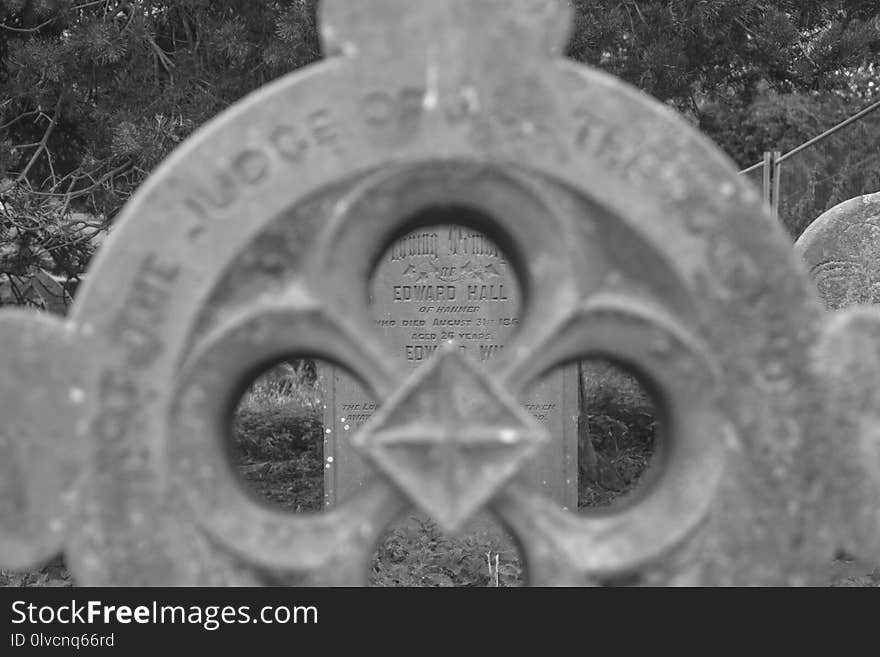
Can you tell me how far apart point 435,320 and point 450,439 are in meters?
4.02

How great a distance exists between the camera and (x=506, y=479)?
195cm

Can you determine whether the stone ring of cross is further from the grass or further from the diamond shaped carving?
the grass

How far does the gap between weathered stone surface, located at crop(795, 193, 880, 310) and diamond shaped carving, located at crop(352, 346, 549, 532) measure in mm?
5476

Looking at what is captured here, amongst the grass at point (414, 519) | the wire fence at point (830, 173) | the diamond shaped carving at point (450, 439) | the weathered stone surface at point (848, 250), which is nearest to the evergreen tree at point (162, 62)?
the weathered stone surface at point (848, 250)

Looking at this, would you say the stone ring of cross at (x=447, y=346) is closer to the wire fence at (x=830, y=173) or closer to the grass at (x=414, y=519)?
the grass at (x=414, y=519)

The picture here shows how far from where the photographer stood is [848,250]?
6852 mm

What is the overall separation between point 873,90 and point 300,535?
1328 centimetres

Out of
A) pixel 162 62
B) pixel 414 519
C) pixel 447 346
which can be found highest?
pixel 162 62

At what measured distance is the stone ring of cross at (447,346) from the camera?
6.26 ft

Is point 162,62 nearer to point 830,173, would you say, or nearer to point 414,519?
point 414,519

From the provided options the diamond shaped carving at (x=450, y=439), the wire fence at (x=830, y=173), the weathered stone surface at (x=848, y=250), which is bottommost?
the diamond shaped carving at (x=450, y=439)

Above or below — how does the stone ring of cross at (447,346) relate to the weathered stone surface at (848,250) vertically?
below

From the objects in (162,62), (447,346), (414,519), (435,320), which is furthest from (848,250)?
(447,346)

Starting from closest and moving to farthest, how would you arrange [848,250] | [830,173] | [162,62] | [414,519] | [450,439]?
[450,439] < [162,62] < [414,519] < [848,250] < [830,173]
